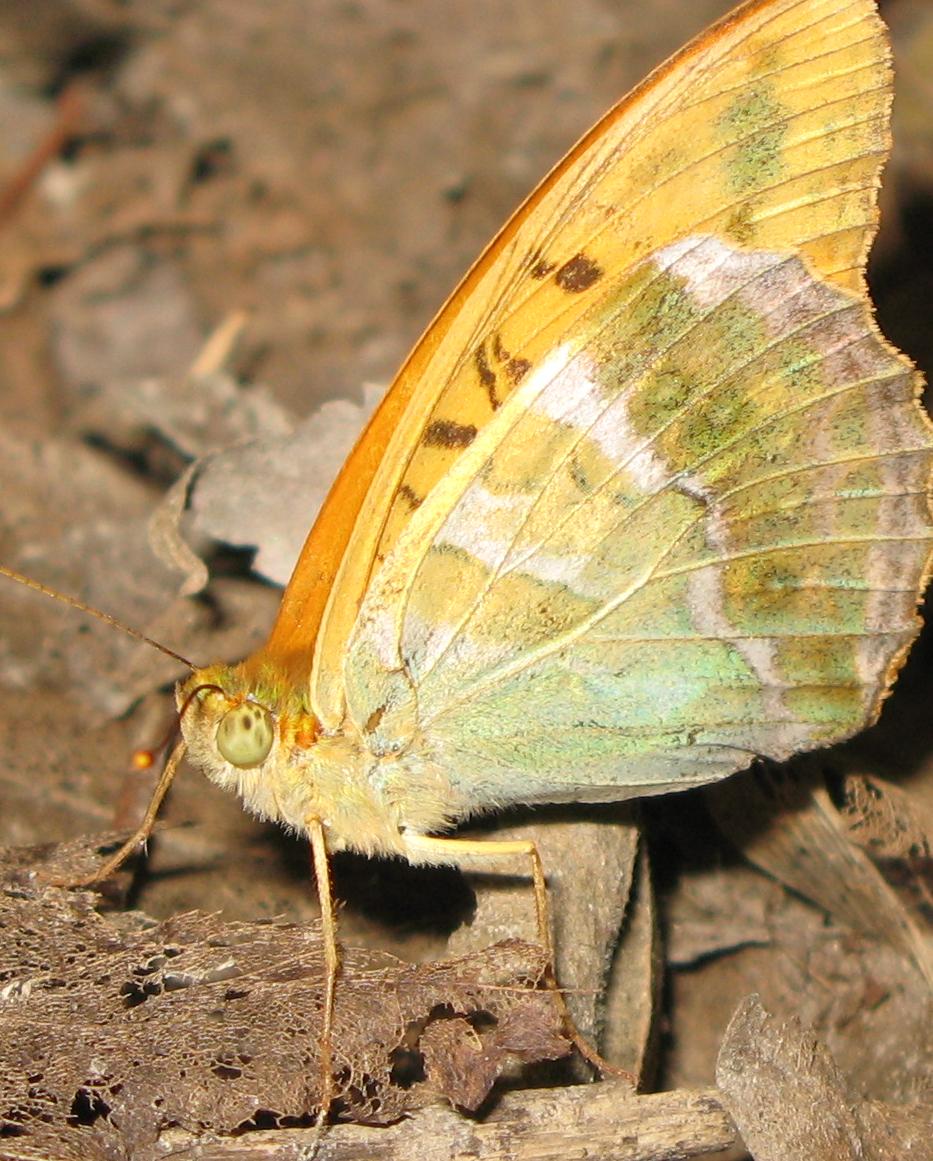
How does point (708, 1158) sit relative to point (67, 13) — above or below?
below

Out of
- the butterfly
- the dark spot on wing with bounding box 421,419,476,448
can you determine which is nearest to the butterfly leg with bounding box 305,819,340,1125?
the butterfly

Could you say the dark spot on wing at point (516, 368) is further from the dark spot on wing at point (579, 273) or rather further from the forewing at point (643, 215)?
the dark spot on wing at point (579, 273)

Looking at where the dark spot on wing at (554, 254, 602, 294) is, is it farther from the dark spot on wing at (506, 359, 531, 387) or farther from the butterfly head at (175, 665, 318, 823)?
the butterfly head at (175, 665, 318, 823)

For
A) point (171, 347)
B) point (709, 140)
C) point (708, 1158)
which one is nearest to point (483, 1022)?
point (708, 1158)

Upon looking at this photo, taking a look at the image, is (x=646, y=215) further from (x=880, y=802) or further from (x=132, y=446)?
(x=132, y=446)

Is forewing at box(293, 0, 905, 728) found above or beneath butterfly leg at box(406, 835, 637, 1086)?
above

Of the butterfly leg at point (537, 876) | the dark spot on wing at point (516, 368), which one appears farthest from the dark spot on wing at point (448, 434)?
the butterfly leg at point (537, 876)

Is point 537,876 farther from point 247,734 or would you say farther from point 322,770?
point 247,734
